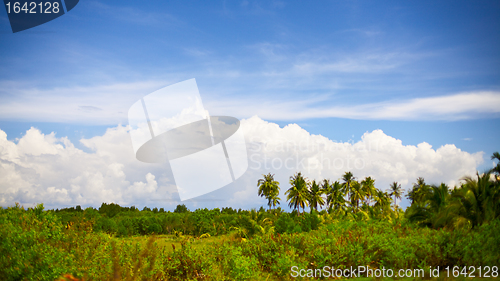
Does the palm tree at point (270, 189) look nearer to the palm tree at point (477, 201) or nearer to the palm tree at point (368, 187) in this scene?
the palm tree at point (368, 187)

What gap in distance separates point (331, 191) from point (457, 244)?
50.6 m

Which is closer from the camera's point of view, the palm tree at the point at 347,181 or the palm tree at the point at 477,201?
the palm tree at the point at 477,201

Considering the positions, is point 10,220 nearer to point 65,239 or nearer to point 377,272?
point 65,239

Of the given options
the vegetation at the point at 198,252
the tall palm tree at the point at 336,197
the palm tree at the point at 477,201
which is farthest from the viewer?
the tall palm tree at the point at 336,197

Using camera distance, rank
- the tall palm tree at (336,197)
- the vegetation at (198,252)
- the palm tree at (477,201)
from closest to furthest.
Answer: the vegetation at (198,252), the palm tree at (477,201), the tall palm tree at (336,197)

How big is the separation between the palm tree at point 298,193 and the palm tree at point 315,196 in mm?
976

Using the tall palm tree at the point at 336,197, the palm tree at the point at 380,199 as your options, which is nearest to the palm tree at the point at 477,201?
the tall palm tree at the point at 336,197

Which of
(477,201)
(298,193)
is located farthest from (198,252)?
(298,193)

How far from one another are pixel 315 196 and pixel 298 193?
3.15 metres

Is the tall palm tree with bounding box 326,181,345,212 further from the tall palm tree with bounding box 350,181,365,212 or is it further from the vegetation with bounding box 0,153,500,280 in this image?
the vegetation with bounding box 0,153,500,280

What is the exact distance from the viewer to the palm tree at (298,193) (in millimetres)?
61750

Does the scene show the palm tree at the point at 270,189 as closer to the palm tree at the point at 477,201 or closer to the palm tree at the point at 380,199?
the palm tree at the point at 380,199

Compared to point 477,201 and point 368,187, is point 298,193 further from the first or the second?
point 477,201

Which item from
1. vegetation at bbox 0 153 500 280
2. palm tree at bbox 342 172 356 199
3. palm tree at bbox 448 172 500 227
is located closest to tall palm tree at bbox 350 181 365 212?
palm tree at bbox 342 172 356 199
